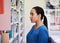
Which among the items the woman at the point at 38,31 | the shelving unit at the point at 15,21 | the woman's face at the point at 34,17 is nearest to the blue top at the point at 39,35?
the woman at the point at 38,31

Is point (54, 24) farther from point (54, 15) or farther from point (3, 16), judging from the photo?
point (3, 16)

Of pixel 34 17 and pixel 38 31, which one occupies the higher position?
pixel 34 17

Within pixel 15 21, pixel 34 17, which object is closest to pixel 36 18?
pixel 34 17

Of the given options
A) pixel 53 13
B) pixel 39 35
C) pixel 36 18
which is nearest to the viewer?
pixel 39 35

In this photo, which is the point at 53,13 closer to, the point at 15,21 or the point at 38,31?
the point at 15,21

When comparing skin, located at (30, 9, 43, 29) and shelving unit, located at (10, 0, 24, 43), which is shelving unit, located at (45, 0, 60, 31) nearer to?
shelving unit, located at (10, 0, 24, 43)

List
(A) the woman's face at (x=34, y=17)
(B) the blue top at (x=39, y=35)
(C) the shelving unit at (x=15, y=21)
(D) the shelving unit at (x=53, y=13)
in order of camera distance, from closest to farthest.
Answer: (B) the blue top at (x=39, y=35), (A) the woman's face at (x=34, y=17), (C) the shelving unit at (x=15, y=21), (D) the shelving unit at (x=53, y=13)

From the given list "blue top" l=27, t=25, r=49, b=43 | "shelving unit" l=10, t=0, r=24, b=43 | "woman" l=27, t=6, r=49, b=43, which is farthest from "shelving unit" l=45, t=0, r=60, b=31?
"blue top" l=27, t=25, r=49, b=43

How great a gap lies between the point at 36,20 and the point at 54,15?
3120 millimetres

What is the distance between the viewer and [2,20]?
1.40 metres

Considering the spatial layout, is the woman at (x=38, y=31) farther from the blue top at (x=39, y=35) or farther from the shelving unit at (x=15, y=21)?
the shelving unit at (x=15, y=21)

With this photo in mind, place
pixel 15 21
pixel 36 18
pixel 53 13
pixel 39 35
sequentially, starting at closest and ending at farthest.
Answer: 1. pixel 39 35
2. pixel 36 18
3. pixel 15 21
4. pixel 53 13

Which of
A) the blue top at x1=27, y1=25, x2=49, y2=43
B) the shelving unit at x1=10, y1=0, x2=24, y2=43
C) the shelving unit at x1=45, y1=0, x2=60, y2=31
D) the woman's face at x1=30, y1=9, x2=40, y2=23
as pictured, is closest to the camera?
the blue top at x1=27, y1=25, x2=49, y2=43

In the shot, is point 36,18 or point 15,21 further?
point 15,21
